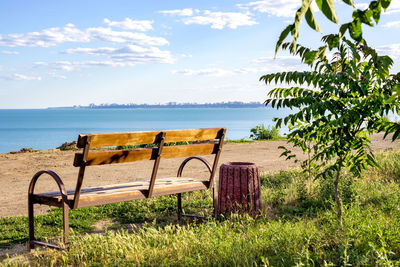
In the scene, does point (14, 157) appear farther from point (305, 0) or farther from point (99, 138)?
point (305, 0)

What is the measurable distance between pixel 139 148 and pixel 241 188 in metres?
1.66

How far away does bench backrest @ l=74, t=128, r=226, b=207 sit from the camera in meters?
5.03

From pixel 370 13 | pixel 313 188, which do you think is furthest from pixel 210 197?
pixel 370 13

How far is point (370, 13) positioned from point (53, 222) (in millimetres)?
5752

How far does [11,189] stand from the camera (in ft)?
32.5

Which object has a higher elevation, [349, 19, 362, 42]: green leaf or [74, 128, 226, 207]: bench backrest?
[349, 19, 362, 42]: green leaf

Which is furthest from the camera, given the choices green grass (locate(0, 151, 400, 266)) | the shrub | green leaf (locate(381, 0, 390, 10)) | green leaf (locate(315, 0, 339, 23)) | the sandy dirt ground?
the shrub

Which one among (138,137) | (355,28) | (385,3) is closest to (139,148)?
(138,137)

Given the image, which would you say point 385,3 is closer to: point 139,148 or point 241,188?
point 139,148

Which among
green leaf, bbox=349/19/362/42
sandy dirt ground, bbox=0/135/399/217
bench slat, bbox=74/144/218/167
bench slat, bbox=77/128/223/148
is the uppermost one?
green leaf, bbox=349/19/362/42

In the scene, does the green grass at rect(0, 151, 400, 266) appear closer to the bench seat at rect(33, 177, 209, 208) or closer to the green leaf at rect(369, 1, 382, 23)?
the bench seat at rect(33, 177, 209, 208)

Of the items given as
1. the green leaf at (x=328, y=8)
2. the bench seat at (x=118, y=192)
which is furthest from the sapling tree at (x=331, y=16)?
the bench seat at (x=118, y=192)

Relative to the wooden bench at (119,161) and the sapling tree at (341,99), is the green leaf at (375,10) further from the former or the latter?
the wooden bench at (119,161)

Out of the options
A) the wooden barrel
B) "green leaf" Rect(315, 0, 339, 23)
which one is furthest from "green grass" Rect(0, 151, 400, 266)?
"green leaf" Rect(315, 0, 339, 23)
